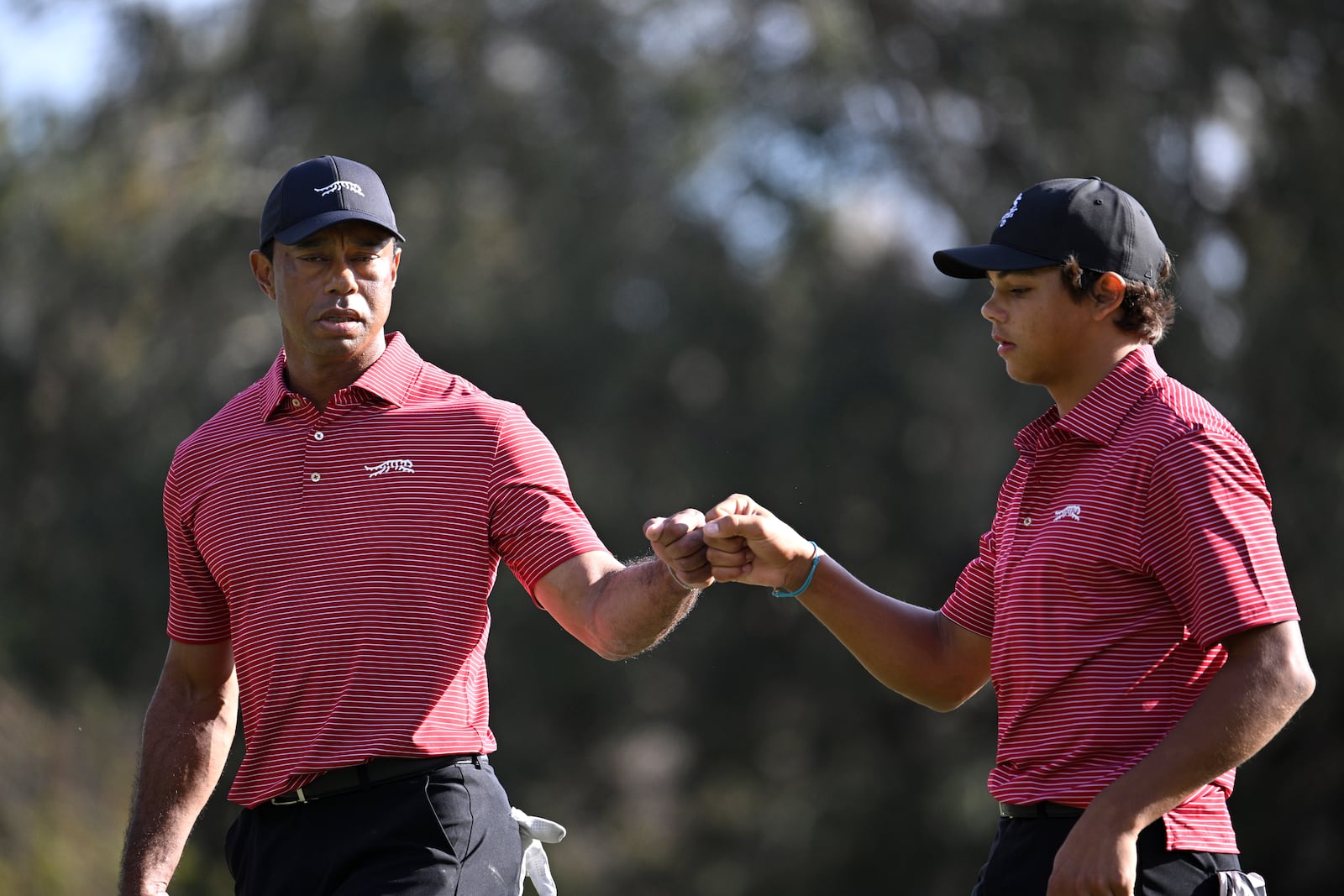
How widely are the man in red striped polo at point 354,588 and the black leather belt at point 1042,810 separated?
779mm

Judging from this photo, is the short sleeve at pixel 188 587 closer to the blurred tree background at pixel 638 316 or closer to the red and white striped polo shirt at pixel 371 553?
the red and white striped polo shirt at pixel 371 553

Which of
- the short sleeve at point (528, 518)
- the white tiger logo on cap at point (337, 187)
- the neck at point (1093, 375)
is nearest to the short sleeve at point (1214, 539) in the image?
the neck at point (1093, 375)

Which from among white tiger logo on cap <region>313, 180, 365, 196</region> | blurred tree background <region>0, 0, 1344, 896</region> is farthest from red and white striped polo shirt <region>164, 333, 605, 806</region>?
blurred tree background <region>0, 0, 1344, 896</region>

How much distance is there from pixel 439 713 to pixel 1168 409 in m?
1.56

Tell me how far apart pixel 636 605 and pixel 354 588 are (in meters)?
0.59

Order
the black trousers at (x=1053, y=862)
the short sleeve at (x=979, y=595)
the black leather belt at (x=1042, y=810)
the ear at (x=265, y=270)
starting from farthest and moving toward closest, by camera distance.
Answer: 1. the ear at (x=265, y=270)
2. the short sleeve at (x=979, y=595)
3. the black leather belt at (x=1042, y=810)
4. the black trousers at (x=1053, y=862)

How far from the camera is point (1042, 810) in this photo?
3.28m

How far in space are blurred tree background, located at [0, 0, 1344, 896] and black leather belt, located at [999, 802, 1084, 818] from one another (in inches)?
402

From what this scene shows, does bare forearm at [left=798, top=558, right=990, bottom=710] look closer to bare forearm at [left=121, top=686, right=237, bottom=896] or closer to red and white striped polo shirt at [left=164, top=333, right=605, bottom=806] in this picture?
red and white striped polo shirt at [left=164, top=333, right=605, bottom=806]

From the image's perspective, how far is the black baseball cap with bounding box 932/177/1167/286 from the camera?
3.44 metres

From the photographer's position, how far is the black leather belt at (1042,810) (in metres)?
3.23

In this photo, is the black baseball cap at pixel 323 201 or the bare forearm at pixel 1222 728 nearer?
the bare forearm at pixel 1222 728

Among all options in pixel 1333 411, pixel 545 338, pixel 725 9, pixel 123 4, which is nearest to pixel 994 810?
pixel 1333 411

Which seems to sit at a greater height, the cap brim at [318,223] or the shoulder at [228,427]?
the cap brim at [318,223]
